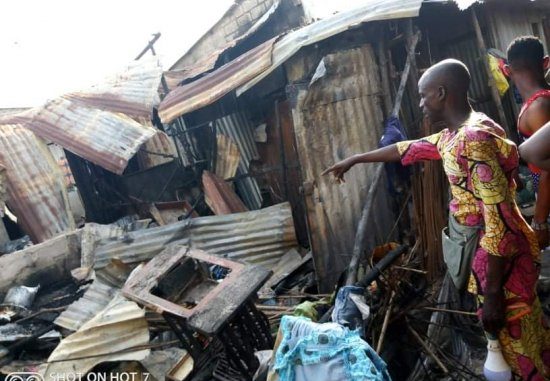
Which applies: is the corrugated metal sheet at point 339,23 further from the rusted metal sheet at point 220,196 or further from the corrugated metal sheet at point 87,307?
the corrugated metal sheet at point 87,307

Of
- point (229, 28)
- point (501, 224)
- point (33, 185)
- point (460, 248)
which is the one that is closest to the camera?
point (501, 224)

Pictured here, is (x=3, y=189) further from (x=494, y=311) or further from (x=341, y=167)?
(x=494, y=311)

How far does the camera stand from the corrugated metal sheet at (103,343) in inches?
152

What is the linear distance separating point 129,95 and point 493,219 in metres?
8.36

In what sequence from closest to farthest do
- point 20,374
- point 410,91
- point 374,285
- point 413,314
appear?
point 413,314
point 374,285
point 20,374
point 410,91

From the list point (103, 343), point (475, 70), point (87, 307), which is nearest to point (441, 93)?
point (103, 343)

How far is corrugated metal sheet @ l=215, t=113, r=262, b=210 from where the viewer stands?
279 inches

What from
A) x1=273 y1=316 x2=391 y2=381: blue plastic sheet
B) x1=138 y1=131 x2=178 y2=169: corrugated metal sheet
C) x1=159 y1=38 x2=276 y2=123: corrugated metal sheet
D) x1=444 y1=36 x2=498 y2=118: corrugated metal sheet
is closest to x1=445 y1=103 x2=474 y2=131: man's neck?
x1=273 y1=316 x2=391 y2=381: blue plastic sheet

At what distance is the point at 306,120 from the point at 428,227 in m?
1.74

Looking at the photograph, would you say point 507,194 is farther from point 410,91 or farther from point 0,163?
point 0,163

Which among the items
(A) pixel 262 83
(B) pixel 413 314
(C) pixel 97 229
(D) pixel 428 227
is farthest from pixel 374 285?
(C) pixel 97 229

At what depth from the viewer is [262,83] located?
246 inches

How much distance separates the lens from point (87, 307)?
5121 mm

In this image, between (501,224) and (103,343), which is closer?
(501,224)
